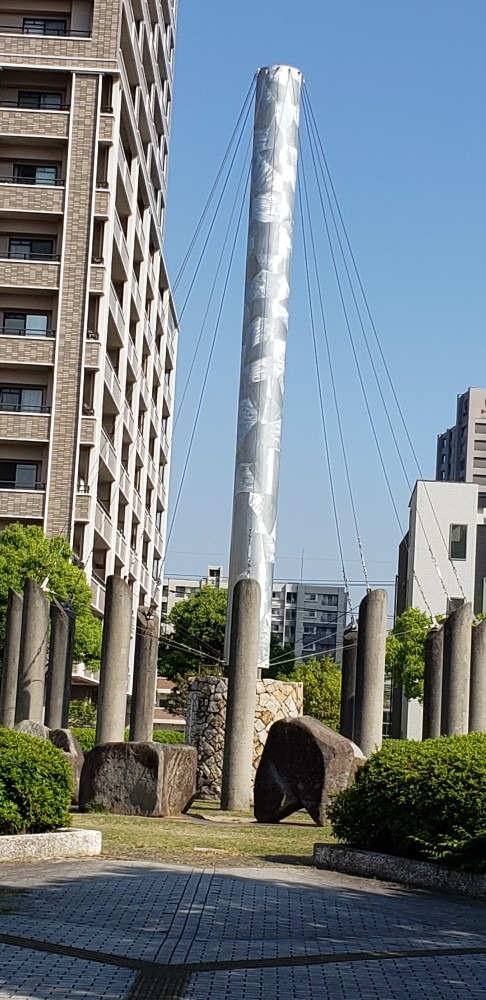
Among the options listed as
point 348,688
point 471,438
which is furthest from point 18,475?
point 471,438

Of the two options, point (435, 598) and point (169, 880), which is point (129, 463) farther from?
point (169, 880)

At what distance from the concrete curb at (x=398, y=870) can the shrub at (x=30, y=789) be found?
106 inches

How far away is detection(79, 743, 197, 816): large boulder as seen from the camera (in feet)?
61.9

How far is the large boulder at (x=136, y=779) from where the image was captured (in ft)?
61.9

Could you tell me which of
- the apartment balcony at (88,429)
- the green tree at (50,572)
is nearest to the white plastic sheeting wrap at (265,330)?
the green tree at (50,572)

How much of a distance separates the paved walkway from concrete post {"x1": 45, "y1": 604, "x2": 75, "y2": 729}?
722 inches

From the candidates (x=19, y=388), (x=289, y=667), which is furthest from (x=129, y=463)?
(x=289, y=667)

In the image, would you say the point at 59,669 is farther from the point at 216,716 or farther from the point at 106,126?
the point at 106,126

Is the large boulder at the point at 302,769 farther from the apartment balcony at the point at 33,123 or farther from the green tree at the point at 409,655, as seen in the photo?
the apartment balcony at the point at 33,123

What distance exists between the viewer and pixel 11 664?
30938 mm

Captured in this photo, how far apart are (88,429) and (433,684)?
2615 cm

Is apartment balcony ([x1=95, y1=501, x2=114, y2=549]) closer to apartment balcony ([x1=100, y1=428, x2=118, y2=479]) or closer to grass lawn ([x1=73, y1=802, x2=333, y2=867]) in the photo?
apartment balcony ([x1=100, y1=428, x2=118, y2=479])

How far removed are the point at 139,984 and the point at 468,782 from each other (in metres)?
5.56

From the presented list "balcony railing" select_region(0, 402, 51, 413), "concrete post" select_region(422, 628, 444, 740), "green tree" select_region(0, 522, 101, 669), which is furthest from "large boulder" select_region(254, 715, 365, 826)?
"balcony railing" select_region(0, 402, 51, 413)
